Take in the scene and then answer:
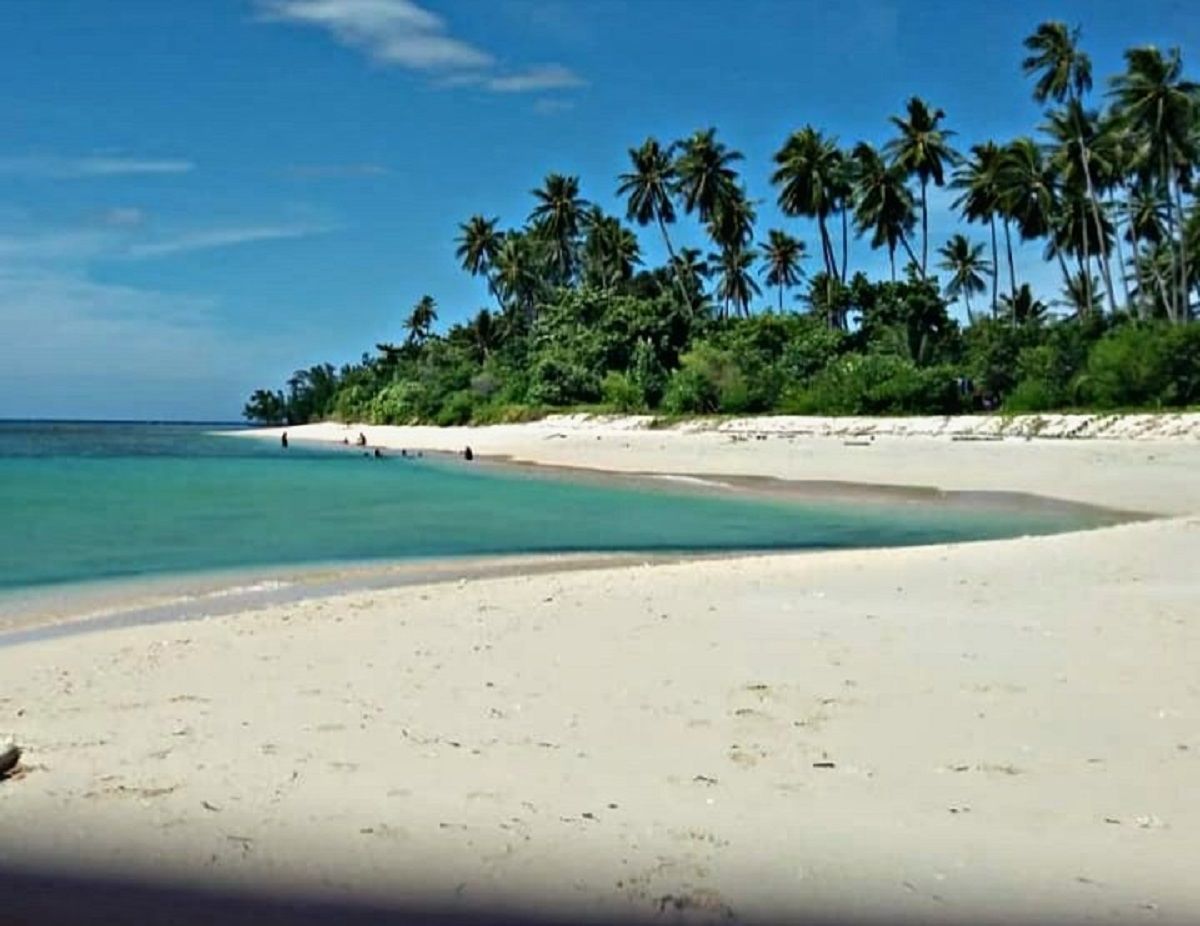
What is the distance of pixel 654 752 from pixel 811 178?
197 feet

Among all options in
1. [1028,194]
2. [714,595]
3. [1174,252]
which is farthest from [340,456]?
[714,595]

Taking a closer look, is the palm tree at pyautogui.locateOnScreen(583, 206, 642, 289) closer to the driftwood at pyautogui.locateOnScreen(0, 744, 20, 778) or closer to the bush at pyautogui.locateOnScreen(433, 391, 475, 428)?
the bush at pyautogui.locateOnScreen(433, 391, 475, 428)

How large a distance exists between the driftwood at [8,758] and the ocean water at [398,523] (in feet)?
27.0

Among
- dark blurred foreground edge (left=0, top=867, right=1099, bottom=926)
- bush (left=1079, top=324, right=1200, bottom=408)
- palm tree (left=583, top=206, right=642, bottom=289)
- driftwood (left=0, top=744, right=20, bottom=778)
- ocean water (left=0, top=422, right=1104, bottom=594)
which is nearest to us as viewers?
A: dark blurred foreground edge (left=0, top=867, right=1099, bottom=926)

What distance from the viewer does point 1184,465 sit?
74.3 ft

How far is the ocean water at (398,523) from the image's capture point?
14578 millimetres

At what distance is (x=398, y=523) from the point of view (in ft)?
62.3

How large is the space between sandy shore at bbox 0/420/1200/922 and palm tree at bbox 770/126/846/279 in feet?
180

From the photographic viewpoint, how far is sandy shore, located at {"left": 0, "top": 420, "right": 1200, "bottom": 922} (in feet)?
10.8

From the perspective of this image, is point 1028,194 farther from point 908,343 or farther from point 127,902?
point 127,902

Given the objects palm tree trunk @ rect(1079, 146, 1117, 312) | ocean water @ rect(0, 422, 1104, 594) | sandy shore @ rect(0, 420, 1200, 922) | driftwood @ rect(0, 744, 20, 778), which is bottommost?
ocean water @ rect(0, 422, 1104, 594)

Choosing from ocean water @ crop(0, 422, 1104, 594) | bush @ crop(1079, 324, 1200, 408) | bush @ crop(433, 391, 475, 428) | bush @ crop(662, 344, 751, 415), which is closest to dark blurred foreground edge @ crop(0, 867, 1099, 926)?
ocean water @ crop(0, 422, 1104, 594)

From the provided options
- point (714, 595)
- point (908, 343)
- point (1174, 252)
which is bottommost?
point (714, 595)

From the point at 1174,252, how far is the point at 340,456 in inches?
1588
